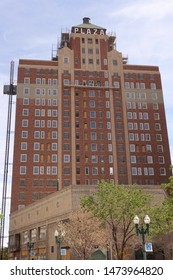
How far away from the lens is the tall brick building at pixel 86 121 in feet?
330

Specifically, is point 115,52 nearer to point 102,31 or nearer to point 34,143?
point 102,31

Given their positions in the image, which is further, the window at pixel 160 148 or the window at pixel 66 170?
the window at pixel 160 148

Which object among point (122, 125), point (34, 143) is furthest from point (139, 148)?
point (34, 143)

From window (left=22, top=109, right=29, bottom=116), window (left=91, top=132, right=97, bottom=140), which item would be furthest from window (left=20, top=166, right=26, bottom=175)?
window (left=91, top=132, right=97, bottom=140)

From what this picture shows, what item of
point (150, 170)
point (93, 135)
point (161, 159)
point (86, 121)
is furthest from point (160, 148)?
point (86, 121)

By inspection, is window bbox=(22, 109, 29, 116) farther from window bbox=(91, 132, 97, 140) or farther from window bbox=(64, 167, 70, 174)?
window bbox=(64, 167, 70, 174)

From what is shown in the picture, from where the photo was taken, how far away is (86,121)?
107m

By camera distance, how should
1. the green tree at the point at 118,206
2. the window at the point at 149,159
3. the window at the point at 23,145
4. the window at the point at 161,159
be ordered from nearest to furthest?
the green tree at the point at 118,206 < the window at the point at 23,145 < the window at the point at 149,159 < the window at the point at 161,159

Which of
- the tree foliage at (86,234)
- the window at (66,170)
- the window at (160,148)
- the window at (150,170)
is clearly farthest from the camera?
the window at (160,148)

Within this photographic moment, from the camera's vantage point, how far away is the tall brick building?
100500mm

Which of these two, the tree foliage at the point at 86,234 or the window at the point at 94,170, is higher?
the window at the point at 94,170

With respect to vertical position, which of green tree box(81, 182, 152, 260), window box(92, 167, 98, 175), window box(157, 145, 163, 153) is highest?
window box(157, 145, 163, 153)

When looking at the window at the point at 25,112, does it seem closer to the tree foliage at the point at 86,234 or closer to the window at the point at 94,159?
the window at the point at 94,159

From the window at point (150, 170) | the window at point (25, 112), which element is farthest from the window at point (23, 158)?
the window at point (150, 170)
